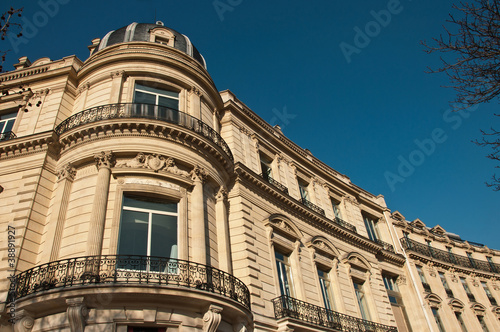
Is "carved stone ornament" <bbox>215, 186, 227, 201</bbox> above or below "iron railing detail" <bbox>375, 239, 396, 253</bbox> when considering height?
below

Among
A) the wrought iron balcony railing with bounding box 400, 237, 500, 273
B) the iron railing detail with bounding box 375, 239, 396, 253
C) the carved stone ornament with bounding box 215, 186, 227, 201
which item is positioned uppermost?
the wrought iron balcony railing with bounding box 400, 237, 500, 273

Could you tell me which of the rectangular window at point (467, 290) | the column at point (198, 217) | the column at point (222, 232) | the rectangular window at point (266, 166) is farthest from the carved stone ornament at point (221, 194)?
the rectangular window at point (467, 290)

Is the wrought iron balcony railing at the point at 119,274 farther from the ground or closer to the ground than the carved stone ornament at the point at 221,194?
closer to the ground

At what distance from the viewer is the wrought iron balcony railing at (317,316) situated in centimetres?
1420

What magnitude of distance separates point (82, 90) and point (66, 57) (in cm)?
244

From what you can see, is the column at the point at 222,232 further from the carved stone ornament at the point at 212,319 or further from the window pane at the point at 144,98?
the window pane at the point at 144,98

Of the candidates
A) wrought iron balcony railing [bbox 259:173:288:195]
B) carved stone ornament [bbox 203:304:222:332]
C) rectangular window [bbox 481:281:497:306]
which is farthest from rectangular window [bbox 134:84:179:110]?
rectangular window [bbox 481:281:497:306]

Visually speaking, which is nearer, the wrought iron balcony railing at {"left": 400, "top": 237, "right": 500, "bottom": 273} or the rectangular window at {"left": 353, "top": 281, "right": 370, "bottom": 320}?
the rectangular window at {"left": 353, "top": 281, "right": 370, "bottom": 320}

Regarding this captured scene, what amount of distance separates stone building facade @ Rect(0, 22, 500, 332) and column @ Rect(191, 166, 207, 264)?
0.04 m

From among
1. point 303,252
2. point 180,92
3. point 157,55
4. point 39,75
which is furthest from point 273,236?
point 39,75

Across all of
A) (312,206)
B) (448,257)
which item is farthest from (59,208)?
→ (448,257)

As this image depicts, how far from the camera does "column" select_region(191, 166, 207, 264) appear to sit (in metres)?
12.3

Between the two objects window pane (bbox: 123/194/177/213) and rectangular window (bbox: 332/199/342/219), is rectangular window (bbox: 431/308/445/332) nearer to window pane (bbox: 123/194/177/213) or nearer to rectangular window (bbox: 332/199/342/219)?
rectangular window (bbox: 332/199/342/219)

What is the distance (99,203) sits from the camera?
472 inches
